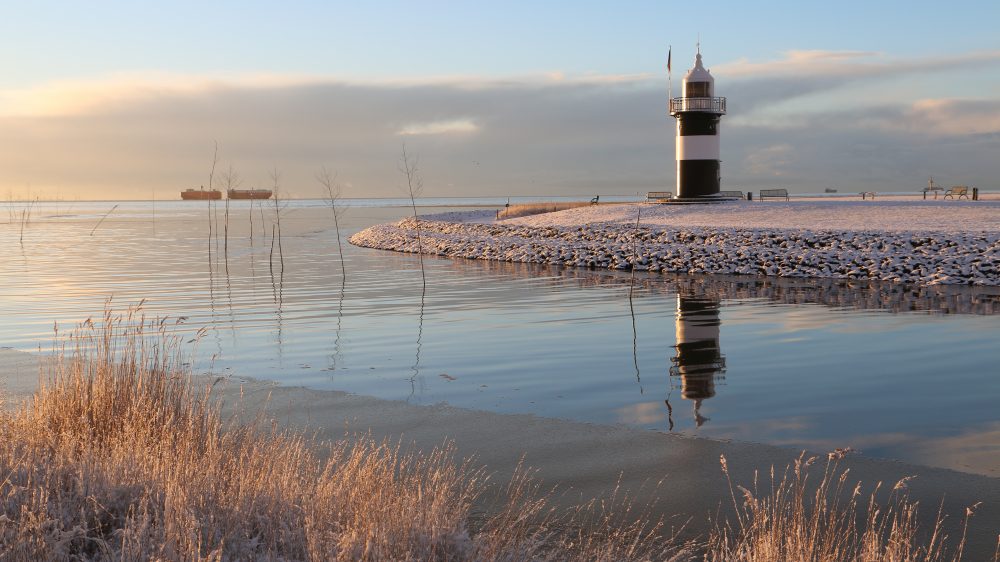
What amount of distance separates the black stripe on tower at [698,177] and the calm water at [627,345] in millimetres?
24146

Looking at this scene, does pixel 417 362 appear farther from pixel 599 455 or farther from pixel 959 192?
pixel 959 192

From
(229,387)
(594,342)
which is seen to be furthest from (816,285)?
(229,387)

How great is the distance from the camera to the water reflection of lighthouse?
11531 mm

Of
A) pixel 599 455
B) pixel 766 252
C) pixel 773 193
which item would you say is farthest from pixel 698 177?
pixel 599 455

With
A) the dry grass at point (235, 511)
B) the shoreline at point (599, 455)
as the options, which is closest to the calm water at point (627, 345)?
the shoreline at point (599, 455)

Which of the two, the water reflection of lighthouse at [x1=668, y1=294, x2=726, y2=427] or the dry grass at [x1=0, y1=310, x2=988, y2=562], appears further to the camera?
the water reflection of lighthouse at [x1=668, y1=294, x2=726, y2=427]

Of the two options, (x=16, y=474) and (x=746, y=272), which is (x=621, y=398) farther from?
(x=746, y=272)

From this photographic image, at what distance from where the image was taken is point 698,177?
52625 mm

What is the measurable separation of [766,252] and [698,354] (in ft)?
62.7

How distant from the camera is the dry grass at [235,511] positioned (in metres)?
5.04

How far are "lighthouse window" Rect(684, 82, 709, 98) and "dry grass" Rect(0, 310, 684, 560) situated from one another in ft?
155

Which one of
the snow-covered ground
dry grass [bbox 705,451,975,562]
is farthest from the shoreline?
the snow-covered ground

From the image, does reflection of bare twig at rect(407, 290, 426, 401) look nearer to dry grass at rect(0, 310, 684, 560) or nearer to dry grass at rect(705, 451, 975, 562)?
dry grass at rect(0, 310, 684, 560)

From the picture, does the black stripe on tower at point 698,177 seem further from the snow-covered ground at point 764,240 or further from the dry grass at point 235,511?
the dry grass at point 235,511
